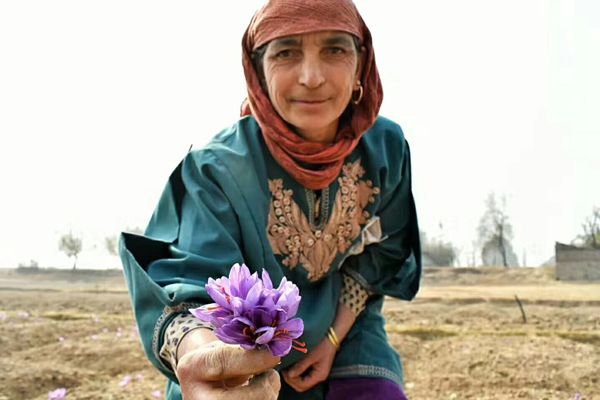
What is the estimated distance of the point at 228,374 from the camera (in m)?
1.14

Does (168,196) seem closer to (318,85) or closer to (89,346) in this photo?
(318,85)

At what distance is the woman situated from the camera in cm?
174

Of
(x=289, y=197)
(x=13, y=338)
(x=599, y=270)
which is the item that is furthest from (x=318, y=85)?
(x=599, y=270)

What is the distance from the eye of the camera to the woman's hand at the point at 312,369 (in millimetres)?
2061

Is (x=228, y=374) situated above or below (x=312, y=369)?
above

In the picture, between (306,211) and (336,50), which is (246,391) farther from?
(336,50)

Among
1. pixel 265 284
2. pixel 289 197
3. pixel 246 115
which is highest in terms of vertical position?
pixel 246 115

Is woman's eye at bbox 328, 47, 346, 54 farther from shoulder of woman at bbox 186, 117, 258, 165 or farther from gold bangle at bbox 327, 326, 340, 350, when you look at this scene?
gold bangle at bbox 327, 326, 340, 350

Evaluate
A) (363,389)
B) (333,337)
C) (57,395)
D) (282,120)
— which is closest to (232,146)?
(282,120)

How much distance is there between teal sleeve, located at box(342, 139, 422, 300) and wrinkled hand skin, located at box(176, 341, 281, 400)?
1112mm

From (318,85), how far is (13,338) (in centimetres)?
458

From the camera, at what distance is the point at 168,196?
196 centimetres

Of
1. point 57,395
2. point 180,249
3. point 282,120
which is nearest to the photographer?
point 180,249

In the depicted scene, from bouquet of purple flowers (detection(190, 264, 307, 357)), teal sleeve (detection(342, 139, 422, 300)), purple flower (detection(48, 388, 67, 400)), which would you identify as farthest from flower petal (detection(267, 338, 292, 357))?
purple flower (detection(48, 388, 67, 400))
